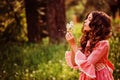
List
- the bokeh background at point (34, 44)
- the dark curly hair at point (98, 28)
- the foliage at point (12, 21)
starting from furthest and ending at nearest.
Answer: the foliage at point (12, 21) < the bokeh background at point (34, 44) < the dark curly hair at point (98, 28)

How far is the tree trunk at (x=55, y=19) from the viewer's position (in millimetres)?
12719

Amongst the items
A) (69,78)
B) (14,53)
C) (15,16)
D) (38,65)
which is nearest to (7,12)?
(15,16)

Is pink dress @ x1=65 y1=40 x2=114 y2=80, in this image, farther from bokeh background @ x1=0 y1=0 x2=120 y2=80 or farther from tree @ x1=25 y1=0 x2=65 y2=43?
tree @ x1=25 y1=0 x2=65 y2=43

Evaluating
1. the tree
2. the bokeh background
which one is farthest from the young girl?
the tree

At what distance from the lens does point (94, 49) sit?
5.93m

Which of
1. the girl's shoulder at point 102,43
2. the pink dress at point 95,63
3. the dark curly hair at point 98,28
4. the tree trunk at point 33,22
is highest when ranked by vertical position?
the dark curly hair at point 98,28

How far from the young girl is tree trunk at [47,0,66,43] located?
21.4ft

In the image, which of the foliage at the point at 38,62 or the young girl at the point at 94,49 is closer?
the young girl at the point at 94,49

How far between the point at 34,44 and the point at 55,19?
132cm

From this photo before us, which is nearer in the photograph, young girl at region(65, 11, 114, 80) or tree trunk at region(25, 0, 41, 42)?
young girl at region(65, 11, 114, 80)

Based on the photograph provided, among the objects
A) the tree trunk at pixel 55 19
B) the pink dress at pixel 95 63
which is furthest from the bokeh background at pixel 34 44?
the pink dress at pixel 95 63

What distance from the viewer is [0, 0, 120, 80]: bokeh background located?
897 cm

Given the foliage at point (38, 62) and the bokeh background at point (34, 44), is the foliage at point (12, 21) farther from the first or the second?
the foliage at point (38, 62)

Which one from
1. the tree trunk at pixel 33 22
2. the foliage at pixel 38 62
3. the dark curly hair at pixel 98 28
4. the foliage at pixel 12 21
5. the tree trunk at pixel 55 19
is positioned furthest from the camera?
the tree trunk at pixel 33 22
